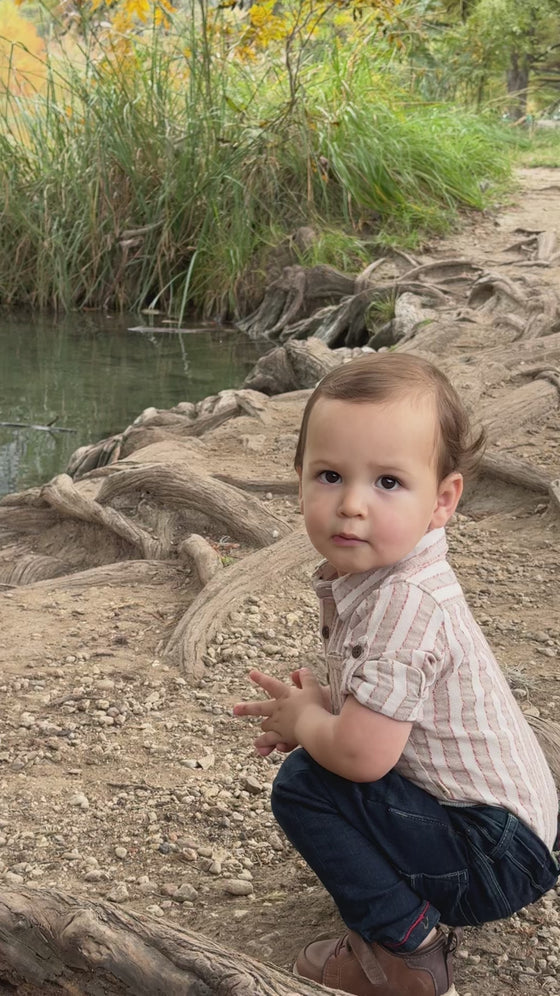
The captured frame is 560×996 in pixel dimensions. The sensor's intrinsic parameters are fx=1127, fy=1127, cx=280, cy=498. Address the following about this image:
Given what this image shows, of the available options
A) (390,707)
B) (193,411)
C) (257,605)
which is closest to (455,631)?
(390,707)

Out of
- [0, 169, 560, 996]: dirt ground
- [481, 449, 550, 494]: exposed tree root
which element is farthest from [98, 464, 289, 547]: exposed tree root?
[481, 449, 550, 494]: exposed tree root

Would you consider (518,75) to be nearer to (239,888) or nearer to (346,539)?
(239,888)

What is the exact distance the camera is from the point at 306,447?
5.83 ft

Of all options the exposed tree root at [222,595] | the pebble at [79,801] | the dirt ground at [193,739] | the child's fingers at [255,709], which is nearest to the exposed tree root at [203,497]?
the dirt ground at [193,739]

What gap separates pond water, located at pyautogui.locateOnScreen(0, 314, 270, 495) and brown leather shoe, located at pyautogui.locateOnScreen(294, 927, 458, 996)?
4.40 m

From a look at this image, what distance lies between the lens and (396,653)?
1653 mm

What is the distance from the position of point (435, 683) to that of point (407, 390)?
451 mm

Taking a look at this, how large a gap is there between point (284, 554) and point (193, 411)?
111 inches

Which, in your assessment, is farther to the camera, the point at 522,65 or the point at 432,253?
the point at 522,65

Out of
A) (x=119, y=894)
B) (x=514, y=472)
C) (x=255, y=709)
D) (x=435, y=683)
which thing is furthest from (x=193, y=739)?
(x=514, y=472)

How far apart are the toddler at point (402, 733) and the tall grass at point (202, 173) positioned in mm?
7816

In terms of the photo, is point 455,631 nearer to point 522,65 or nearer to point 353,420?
point 353,420

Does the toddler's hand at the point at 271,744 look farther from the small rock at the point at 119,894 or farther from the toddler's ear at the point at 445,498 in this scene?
the small rock at the point at 119,894

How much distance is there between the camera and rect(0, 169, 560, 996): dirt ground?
2072 mm
